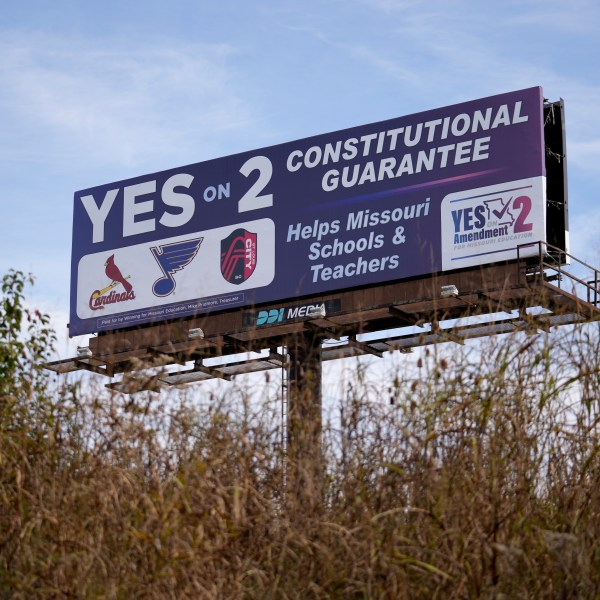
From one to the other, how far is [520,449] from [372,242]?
1416cm

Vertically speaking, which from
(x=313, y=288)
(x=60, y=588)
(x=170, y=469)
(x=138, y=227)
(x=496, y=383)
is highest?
(x=138, y=227)

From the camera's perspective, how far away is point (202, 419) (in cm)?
766

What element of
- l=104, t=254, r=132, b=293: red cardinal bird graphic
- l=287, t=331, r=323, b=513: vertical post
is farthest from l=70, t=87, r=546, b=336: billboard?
l=287, t=331, r=323, b=513: vertical post

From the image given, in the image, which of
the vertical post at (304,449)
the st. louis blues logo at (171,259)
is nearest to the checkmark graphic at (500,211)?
the st. louis blues logo at (171,259)

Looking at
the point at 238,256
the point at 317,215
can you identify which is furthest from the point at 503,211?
the point at 238,256

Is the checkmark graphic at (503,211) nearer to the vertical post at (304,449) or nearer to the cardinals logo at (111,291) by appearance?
the cardinals logo at (111,291)

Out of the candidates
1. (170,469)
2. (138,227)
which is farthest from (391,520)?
(138,227)

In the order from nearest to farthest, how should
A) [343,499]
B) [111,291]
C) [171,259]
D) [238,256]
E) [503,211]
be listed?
[343,499]
[503,211]
[238,256]
[171,259]
[111,291]

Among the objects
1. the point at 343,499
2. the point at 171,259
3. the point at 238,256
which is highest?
the point at 171,259

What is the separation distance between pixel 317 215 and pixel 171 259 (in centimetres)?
324

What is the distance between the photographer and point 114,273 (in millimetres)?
24109

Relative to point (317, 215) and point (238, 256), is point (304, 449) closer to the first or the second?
point (317, 215)

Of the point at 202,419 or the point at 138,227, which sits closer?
the point at 202,419

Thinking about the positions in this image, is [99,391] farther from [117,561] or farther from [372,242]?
[372,242]
